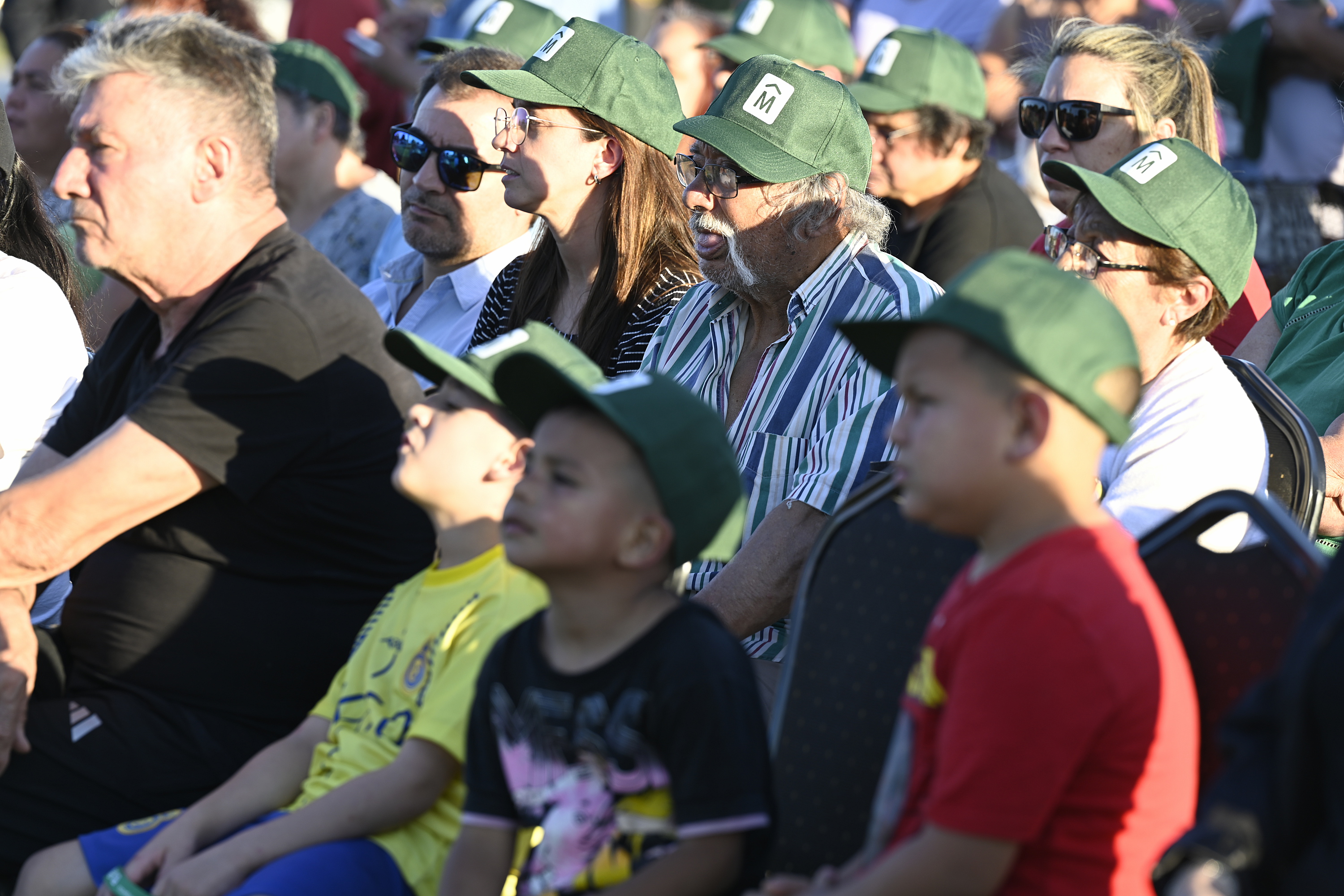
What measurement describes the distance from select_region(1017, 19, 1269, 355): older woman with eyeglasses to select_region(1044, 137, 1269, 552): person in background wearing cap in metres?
1.41

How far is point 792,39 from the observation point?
21.7 ft

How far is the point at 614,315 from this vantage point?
387 cm

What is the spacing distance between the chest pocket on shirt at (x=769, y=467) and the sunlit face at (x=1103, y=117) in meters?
1.66

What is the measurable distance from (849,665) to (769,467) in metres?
1.04

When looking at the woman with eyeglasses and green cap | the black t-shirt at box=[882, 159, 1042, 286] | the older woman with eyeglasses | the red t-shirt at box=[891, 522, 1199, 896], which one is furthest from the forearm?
the black t-shirt at box=[882, 159, 1042, 286]

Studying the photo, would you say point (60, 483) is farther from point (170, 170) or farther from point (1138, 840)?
point (1138, 840)

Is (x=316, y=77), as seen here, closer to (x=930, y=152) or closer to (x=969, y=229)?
(x=930, y=152)

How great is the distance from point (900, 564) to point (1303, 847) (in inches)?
29.9

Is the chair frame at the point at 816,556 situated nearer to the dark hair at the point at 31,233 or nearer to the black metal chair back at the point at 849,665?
the black metal chair back at the point at 849,665

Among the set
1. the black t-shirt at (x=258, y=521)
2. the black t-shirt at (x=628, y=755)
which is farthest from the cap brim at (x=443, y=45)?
the black t-shirt at (x=628, y=755)

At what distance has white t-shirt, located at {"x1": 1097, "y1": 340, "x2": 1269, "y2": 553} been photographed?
266cm

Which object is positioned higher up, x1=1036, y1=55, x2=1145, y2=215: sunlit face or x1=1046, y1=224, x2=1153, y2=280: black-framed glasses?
x1=1036, y1=55, x2=1145, y2=215: sunlit face

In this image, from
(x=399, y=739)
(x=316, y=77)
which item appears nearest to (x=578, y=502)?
(x=399, y=739)

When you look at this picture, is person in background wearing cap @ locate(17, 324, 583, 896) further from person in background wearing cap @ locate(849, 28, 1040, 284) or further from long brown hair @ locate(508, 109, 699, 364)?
person in background wearing cap @ locate(849, 28, 1040, 284)
